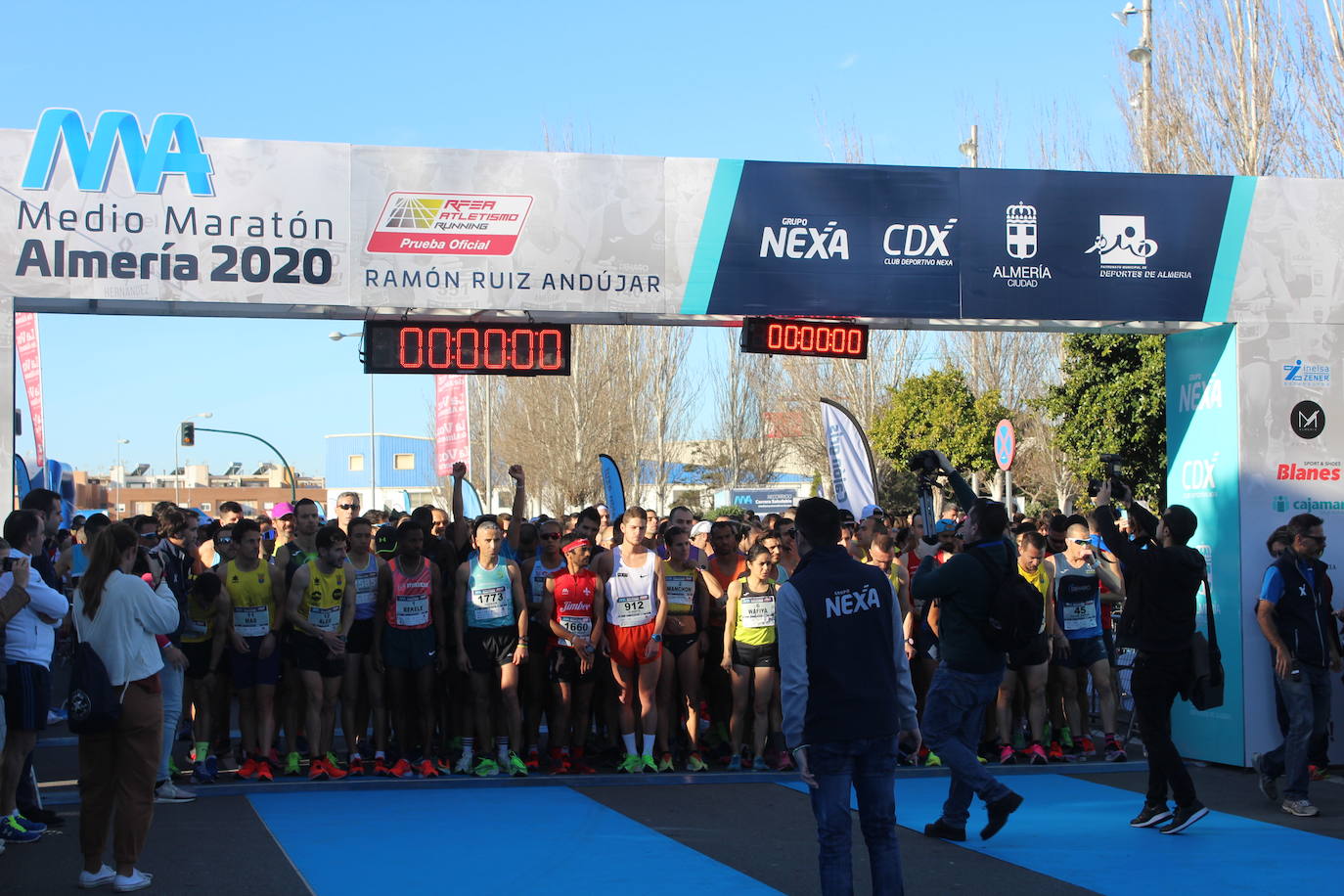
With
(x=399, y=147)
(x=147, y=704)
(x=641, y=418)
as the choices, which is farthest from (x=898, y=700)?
(x=641, y=418)

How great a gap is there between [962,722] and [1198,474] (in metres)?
4.53

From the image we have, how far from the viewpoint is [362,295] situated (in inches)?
399

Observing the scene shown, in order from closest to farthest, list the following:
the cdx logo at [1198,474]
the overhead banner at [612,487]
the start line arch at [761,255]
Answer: the start line arch at [761,255], the cdx logo at [1198,474], the overhead banner at [612,487]

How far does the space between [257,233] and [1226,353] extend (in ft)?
25.3

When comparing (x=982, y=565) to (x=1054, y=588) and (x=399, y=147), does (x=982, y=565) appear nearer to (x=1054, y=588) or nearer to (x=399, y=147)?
(x=1054, y=588)

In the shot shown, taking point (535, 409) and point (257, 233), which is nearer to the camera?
point (257, 233)

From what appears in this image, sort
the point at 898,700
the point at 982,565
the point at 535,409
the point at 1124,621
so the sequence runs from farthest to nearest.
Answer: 1. the point at 535,409
2. the point at 1124,621
3. the point at 982,565
4. the point at 898,700

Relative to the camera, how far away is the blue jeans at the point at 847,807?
18.5 ft

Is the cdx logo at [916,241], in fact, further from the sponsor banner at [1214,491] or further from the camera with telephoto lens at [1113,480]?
the sponsor banner at [1214,491]

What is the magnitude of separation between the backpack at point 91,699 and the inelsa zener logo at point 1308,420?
8.97 meters

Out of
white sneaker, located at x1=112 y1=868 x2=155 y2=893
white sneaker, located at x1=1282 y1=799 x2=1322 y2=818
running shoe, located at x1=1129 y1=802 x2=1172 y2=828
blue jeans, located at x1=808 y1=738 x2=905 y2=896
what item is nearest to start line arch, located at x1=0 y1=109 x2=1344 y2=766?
white sneaker, located at x1=1282 y1=799 x2=1322 y2=818

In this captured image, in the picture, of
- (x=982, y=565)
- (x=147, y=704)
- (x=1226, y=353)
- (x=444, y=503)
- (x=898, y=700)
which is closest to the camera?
(x=898, y=700)

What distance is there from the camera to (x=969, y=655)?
786 cm

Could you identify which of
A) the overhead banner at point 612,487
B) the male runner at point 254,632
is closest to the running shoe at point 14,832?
the male runner at point 254,632
